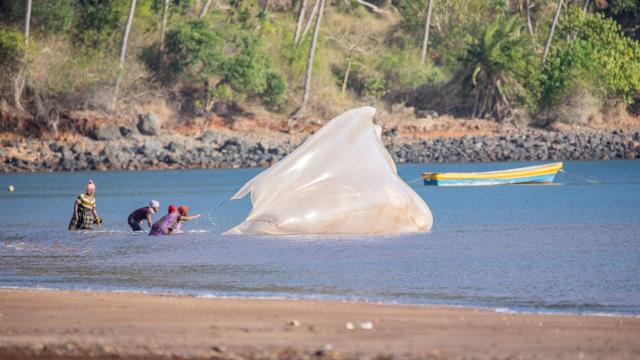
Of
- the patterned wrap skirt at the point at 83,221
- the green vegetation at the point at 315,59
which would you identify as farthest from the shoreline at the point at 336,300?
the green vegetation at the point at 315,59

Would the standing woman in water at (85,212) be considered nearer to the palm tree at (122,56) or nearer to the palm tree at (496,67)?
the palm tree at (122,56)

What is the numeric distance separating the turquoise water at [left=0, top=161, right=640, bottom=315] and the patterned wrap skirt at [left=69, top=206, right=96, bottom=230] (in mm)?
369

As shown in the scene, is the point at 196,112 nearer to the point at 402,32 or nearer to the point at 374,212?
the point at 402,32

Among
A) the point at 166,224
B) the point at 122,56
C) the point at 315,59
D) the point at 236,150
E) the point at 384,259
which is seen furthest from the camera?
the point at 315,59

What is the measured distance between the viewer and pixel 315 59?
63.6 m

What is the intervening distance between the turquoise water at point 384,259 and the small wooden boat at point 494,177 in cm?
472

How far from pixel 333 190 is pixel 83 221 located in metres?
7.32

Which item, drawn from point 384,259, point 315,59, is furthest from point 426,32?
point 384,259

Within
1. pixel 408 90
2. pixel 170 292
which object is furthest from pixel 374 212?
pixel 408 90

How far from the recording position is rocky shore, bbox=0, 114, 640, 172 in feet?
183

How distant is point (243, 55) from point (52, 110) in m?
9.34

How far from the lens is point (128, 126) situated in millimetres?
58281

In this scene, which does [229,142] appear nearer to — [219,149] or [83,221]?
[219,149]

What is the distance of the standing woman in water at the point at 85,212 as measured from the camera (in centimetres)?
2530
